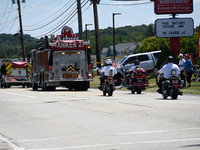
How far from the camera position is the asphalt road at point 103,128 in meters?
9.67

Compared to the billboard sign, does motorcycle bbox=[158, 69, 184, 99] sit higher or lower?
lower

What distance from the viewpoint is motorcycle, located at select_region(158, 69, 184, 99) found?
2005 cm

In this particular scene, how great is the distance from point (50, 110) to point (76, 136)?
6.24m

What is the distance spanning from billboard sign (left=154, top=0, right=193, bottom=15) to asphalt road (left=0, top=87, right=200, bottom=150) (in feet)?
69.2

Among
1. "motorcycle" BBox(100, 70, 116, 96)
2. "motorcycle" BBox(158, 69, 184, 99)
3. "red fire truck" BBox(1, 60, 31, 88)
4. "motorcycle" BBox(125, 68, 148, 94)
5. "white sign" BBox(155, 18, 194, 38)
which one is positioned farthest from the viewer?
"red fire truck" BBox(1, 60, 31, 88)

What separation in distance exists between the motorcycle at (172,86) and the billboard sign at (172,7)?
17.5 metres

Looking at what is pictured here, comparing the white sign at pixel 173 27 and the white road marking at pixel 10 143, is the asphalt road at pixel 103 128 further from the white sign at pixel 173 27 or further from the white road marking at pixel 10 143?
the white sign at pixel 173 27

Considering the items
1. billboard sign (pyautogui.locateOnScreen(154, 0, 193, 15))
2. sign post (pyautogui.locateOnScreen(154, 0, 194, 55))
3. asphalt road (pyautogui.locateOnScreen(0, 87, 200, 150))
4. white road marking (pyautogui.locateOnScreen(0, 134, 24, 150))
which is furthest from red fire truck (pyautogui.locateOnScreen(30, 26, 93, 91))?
white road marking (pyautogui.locateOnScreen(0, 134, 24, 150))

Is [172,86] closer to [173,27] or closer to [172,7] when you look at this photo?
[173,27]

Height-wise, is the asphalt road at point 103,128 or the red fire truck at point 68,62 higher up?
the red fire truck at point 68,62

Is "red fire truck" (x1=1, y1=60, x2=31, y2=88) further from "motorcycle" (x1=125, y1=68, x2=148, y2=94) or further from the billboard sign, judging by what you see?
"motorcycle" (x1=125, y1=68, x2=148, y2=94)

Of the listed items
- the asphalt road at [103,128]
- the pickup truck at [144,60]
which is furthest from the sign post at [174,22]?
the asphalt road at [103,128]

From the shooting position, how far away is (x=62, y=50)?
32375 millimetres

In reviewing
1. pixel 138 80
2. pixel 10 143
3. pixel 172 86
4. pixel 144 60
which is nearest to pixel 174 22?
pixel 144 60
